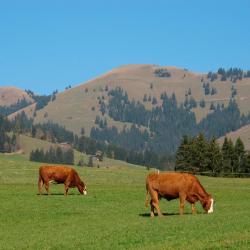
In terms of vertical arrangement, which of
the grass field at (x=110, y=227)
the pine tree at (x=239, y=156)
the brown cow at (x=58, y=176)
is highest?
the pine tree at (x=239, y=156)

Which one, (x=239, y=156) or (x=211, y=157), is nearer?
(x=211, y=157)

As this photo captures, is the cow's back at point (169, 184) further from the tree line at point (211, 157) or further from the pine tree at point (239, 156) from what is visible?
the pine tree at point (239, 156)

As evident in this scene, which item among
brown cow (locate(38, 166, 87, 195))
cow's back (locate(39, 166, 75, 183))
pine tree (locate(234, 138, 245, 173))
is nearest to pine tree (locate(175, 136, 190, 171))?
pine tree (locate(234, 138, 245, 173))

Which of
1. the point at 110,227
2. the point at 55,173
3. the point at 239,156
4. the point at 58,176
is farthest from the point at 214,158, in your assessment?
Answer: the point at 110,227

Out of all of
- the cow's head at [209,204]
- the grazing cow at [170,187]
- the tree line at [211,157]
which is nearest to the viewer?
the grazing cow at [170,187]

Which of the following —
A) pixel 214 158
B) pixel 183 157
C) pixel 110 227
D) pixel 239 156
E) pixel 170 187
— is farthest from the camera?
pixel 239 156

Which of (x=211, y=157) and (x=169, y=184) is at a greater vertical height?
(x=211, y=157)

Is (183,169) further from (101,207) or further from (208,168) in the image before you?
(101,207)

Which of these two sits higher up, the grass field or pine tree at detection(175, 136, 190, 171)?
pine tree at detection(175, 136, 190, 171)

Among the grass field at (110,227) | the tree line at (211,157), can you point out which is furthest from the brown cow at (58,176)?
the tree line at (211,157)

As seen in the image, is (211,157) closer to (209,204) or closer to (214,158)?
(214,158)

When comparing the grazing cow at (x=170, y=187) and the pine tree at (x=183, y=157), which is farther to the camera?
the pine tree at (x=183, y=157)

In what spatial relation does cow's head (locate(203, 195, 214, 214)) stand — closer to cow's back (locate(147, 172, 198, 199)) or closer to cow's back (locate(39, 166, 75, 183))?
cow's back (locate(147, 172, 198, 199))

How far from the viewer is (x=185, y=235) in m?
23.1
